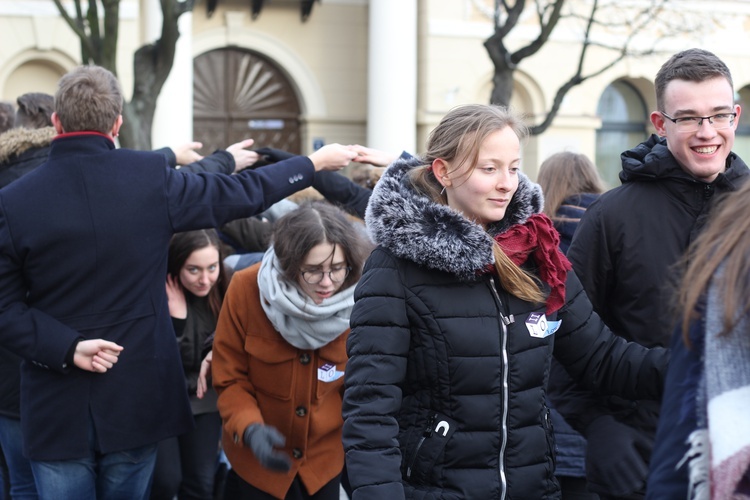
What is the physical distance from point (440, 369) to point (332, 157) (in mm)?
1578

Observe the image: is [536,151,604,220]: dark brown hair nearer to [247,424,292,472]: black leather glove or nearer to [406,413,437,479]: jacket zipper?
[247,424,292,472]: black leather glove

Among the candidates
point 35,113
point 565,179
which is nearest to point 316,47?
point 35,113

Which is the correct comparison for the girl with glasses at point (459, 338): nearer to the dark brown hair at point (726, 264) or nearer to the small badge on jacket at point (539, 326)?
the small badge on jacket at point (539, 326)

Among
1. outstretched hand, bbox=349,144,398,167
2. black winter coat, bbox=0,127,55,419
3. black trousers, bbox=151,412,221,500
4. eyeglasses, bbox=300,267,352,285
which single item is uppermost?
outstretched hand, bbox=349,144,398,167

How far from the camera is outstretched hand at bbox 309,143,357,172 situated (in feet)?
13.8

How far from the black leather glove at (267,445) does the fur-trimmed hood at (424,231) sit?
1083 mm

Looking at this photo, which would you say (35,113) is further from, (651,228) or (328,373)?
(651,228)

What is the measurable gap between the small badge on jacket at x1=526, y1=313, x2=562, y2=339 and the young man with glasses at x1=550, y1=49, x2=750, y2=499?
0.39 metres

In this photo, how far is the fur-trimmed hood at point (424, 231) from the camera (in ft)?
9.34

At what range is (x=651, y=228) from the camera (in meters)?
3.29

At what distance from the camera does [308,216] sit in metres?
4.25

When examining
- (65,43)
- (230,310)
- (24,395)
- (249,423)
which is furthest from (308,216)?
(65,43)

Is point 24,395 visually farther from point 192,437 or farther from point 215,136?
point 215,136

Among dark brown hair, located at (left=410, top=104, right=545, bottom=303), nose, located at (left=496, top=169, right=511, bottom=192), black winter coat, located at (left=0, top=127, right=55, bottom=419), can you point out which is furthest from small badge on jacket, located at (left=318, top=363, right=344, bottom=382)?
black winter coat, located at (left=0, top=127, right=55, bottom=419)
